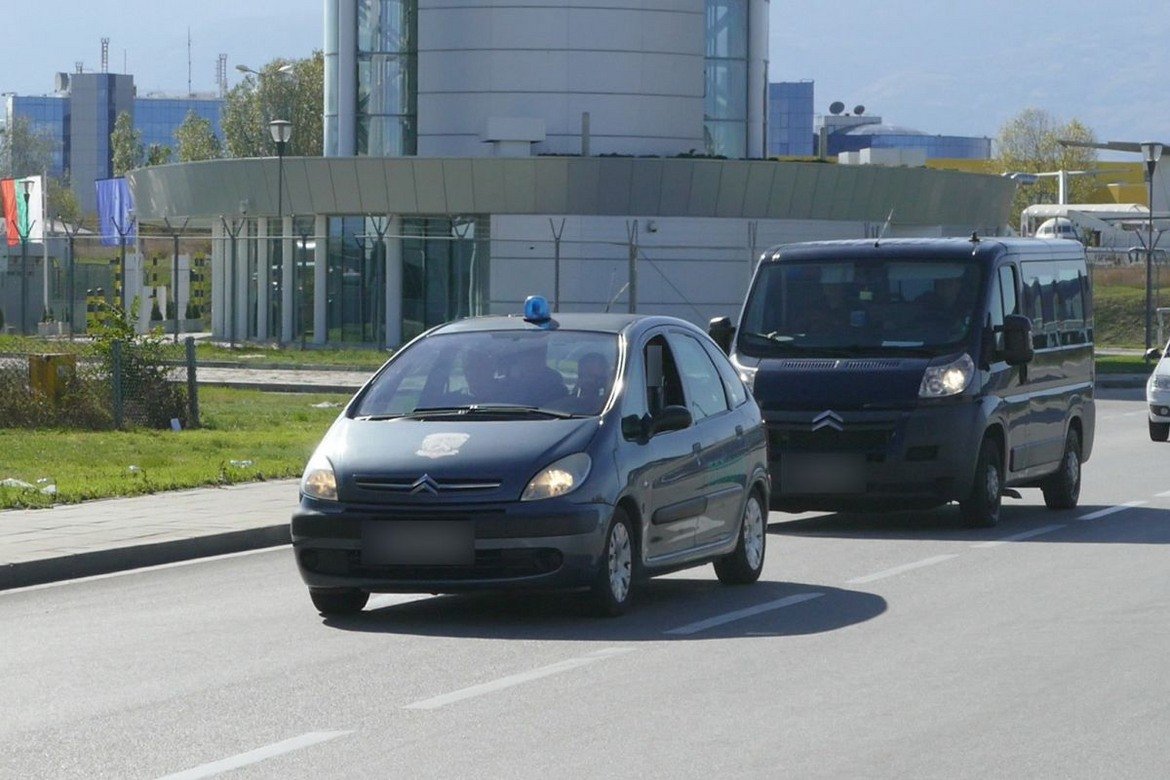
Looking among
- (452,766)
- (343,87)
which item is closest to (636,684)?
(452,766)

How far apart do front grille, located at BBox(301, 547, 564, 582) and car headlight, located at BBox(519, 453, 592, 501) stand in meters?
0.27

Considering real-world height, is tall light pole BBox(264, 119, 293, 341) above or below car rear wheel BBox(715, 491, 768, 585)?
above

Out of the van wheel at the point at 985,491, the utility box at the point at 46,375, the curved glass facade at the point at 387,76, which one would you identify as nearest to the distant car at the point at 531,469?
the van wheel at the point at 985,491

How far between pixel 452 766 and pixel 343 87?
56787 millimetres

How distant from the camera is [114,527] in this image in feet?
50.0

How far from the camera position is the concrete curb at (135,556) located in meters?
13.1

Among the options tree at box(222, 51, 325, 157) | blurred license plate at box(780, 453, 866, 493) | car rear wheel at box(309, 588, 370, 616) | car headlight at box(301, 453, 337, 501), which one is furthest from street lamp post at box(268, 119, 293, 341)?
tree at box(222, 51, 325, 157)

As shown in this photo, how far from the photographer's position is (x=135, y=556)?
554 inches

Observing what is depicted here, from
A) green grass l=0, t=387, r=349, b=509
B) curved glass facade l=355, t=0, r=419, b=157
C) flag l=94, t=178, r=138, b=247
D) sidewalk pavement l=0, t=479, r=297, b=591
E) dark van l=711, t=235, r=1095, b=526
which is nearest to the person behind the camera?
sidewalk pavement l=0, t=479, r=297, b=591

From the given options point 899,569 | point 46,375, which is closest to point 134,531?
point 899,569

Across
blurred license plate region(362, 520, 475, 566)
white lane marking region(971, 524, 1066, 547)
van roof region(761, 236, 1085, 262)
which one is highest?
van roof region(761, 236, 1085, 262)

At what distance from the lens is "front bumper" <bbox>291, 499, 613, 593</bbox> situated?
10.4 m

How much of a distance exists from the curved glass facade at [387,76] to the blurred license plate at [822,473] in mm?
46868

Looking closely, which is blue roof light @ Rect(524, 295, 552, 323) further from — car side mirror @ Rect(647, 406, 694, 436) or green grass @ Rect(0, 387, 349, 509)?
green grass @ Rect(0, 387, 349, 509)
